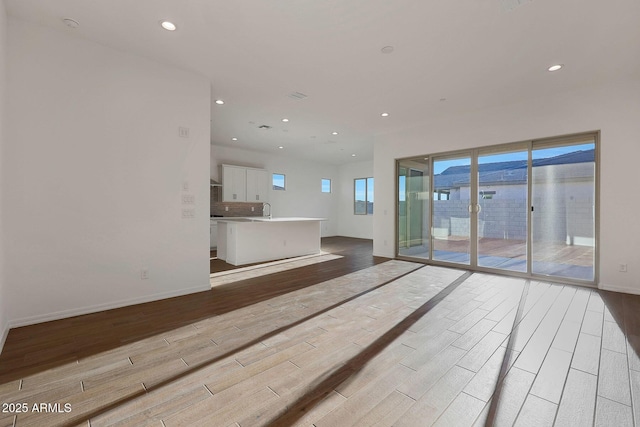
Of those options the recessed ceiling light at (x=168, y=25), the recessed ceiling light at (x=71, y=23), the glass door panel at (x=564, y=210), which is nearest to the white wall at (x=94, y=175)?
the recessed ceiling light at (x=71, y=23)

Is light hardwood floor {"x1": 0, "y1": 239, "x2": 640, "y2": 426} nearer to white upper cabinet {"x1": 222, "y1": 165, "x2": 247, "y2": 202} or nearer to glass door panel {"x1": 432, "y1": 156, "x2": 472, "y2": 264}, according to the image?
glass door panel {"x1": 432, "y1": 156, "x2": 472, "y2": 264}

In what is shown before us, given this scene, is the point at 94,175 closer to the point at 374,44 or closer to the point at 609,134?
the point at 374,44

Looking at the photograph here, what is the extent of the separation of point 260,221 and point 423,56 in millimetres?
4249

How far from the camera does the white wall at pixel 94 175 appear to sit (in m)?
2.69

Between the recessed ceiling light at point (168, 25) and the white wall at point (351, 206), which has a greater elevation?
the recessed ceiling light at point (168, 25)

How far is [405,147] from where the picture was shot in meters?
6.01

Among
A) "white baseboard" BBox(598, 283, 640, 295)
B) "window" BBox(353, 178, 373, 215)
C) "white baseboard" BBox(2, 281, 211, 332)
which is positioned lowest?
"white baseboard" BBox(2, 281, 211, 332)

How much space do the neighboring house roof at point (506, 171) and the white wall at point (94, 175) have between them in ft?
14.9

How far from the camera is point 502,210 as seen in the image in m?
4.87

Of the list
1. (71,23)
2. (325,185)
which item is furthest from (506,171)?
(325,185)

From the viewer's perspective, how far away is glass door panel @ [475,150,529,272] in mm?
4680

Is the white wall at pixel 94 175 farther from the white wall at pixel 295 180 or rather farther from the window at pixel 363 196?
the window at pixel 363 196

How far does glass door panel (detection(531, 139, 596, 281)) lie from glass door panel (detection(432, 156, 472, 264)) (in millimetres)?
1031

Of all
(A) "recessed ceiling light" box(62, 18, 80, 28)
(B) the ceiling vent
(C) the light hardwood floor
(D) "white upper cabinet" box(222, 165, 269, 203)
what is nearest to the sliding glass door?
(C) the light hardwood floor
